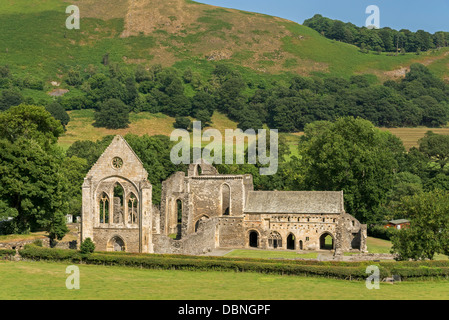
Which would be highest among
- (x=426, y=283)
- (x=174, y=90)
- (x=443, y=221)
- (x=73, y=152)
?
(x=174, y=90)

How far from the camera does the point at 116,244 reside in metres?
61.2

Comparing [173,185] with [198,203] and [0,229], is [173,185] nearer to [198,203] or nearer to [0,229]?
[198,203]

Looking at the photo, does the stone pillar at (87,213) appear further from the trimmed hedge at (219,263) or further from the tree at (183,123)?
the tree at (183,123)

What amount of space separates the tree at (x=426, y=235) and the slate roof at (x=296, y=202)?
485 inches

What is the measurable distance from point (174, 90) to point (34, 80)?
1460 inches

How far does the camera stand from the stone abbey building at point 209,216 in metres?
60.3

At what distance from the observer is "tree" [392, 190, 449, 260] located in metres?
57.4

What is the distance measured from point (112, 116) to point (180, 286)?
115787mm

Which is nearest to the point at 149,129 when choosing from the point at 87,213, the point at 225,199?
the point at 225,199

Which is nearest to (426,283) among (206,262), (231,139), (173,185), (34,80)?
(206,262)

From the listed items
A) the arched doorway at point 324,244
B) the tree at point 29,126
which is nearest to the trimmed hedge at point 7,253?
the tree at point 29,126

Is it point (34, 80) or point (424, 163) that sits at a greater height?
point (34, 80)
